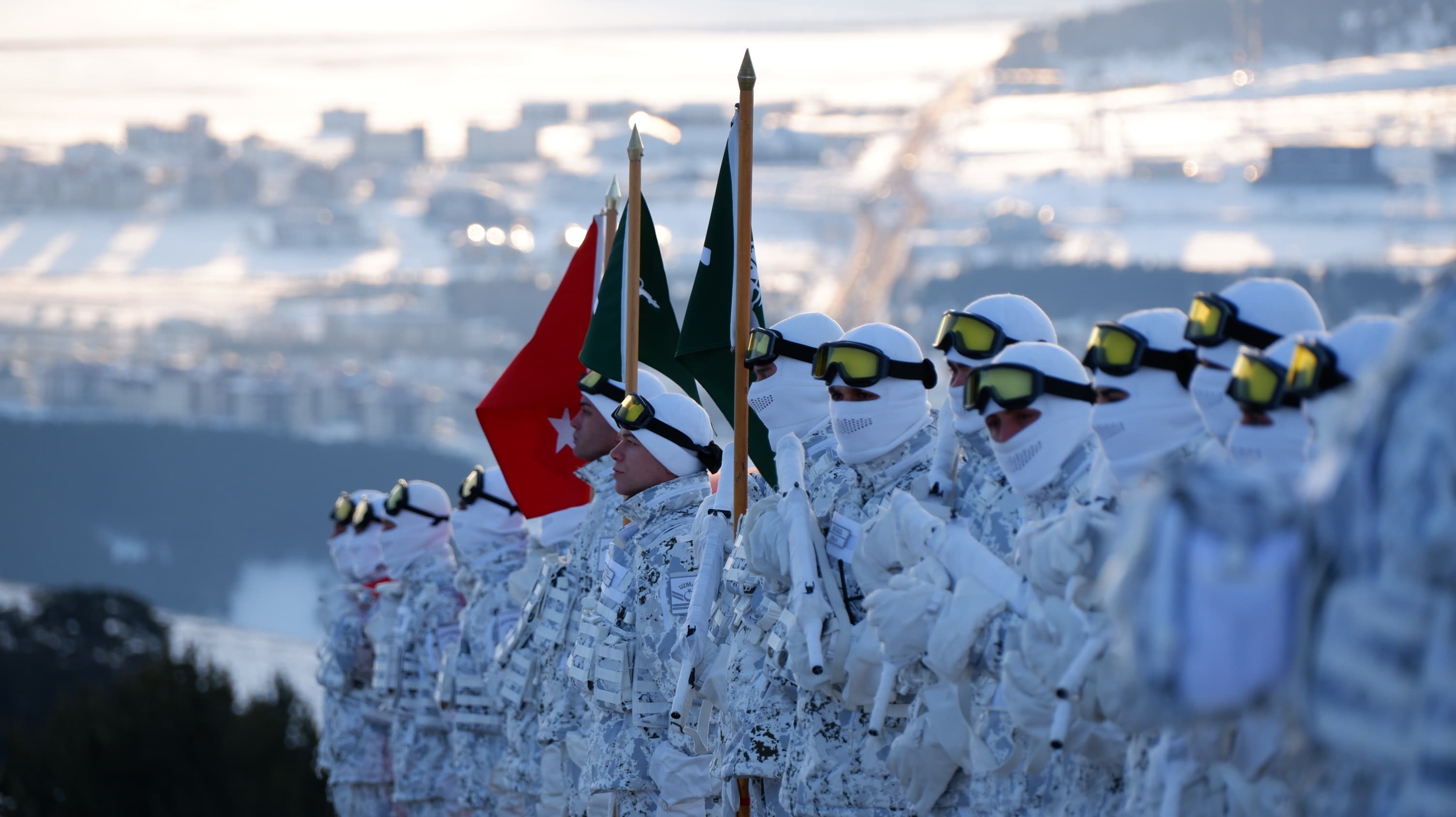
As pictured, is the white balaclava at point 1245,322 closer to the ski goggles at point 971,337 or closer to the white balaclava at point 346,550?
the ski goggles at point 971,337

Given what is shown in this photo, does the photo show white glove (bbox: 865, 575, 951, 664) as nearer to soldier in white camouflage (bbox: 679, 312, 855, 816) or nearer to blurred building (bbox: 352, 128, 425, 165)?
soldier in white camouflage (bbox: 679, 312, 855, 816)

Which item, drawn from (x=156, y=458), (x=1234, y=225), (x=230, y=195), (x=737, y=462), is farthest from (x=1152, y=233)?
(x=230, y=195)

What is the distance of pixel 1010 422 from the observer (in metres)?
5.14

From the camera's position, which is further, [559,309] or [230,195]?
[230,195]

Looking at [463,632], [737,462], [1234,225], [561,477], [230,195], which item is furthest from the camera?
[230,195]

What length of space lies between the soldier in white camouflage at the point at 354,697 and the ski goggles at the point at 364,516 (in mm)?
88

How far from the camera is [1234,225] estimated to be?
39562 millimetres

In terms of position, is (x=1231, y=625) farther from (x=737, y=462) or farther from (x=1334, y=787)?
(x=737, y=462)

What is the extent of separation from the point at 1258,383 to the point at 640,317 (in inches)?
217

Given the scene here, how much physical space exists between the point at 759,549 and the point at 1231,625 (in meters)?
4.06

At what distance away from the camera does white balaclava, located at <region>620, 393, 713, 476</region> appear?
26.8 feet

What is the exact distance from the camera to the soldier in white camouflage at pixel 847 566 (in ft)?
19.0

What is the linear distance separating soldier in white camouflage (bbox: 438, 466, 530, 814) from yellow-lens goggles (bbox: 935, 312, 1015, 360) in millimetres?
5015

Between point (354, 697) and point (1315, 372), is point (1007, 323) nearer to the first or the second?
point (1315, 372)
